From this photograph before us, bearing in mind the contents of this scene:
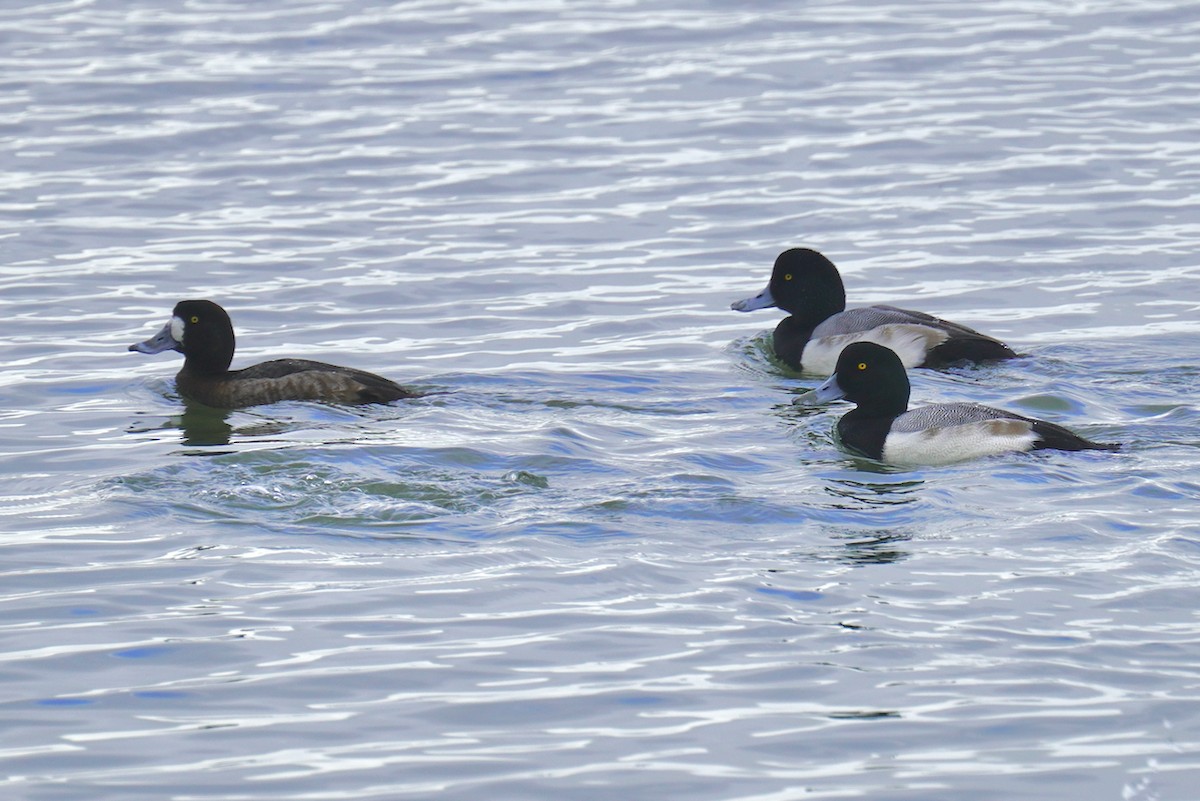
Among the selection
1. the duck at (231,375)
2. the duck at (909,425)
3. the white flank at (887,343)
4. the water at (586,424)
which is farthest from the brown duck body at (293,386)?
the white flank at (887,343)

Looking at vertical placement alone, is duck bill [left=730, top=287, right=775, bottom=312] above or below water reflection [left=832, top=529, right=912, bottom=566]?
above

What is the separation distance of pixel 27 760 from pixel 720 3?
20.7 meters

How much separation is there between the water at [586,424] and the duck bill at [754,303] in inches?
9.7

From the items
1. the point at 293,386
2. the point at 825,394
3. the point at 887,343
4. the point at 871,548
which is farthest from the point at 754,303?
the point at 871,548

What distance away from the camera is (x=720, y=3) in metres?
25.9

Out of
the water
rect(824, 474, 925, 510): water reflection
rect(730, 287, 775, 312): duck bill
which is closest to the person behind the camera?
the water

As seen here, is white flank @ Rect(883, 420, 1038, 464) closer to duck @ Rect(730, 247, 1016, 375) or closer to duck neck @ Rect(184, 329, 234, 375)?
duck @ Rect(730, 247, 1016, 375)

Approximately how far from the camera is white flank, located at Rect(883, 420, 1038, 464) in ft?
34.5

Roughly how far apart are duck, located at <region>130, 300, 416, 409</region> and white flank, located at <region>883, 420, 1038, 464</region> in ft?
10.4

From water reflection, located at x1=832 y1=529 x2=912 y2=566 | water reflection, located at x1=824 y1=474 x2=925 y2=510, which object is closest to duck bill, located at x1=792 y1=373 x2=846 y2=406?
water reflection, located at x1=824 y1=474 x2=925 y2=510

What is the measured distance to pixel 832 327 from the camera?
44.9 ft

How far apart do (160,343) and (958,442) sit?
5370 millimetres

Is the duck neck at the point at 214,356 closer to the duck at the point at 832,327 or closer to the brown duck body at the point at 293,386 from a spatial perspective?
the brown duck body at the point at 293,386

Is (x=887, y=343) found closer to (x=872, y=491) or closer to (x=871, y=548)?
(x=872, y=491)
